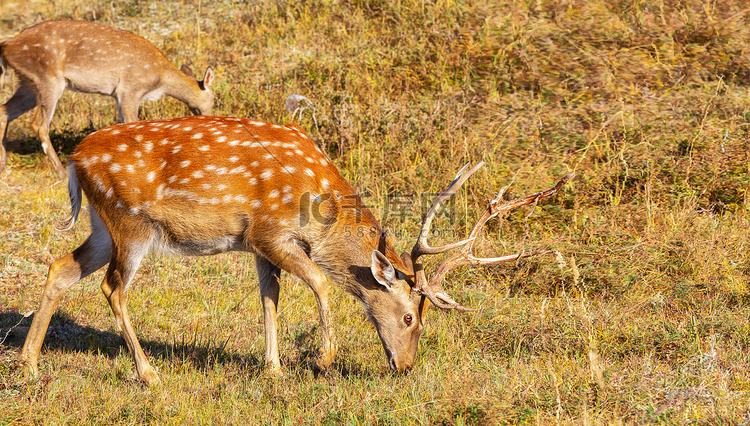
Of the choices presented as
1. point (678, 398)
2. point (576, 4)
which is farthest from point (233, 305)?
point (576, 4)

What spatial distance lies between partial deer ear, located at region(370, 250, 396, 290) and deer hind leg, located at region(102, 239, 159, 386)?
60.7 inches

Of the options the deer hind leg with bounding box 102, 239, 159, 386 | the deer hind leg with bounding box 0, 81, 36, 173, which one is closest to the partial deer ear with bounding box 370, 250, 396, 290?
the deer hind leg with bounding box 102, 239, 159, 386

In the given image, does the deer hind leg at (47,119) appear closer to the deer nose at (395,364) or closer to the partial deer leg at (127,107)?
the partial deer leg at (127,107)

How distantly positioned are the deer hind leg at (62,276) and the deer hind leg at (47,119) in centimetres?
388

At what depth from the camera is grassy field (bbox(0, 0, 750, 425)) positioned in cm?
437

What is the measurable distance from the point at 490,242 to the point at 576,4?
16.6 feet

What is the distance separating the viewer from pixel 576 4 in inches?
399


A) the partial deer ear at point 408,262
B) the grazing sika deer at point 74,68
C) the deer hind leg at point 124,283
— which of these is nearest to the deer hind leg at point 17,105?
the grazing sika deer at point 74,68

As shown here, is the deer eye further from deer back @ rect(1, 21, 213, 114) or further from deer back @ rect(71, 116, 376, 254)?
deer back @ rect(1, 21, 213, 114)

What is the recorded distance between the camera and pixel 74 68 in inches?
349

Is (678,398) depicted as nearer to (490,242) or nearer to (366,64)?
(490,242)

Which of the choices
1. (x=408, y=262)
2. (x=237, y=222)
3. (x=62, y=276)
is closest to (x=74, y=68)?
(x=62, y=276)

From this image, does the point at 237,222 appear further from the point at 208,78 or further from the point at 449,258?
the point at 208,78

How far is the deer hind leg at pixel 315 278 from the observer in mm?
4832
